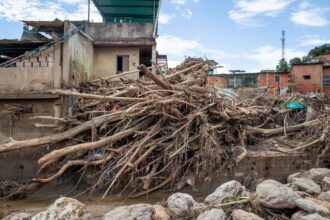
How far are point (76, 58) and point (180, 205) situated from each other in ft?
23.3

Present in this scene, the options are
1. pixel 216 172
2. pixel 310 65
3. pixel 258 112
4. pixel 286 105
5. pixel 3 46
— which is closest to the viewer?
pixel 216 172

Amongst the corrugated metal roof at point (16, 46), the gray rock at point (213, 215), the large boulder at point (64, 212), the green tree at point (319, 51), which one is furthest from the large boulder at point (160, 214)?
the green tree at point (319, 51)

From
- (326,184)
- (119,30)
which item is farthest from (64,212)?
(119,30)

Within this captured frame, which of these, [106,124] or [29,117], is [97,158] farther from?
[29,117]

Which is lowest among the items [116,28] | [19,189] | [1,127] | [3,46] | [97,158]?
[19,189]

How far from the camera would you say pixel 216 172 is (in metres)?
10.8

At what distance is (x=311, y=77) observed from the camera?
2652 centimetres

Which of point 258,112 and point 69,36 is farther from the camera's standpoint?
point 258,112

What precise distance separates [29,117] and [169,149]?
4362 mm

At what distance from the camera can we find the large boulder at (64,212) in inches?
275

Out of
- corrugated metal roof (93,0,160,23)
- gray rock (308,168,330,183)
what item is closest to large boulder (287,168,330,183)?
gray rock (308,168,330,183)

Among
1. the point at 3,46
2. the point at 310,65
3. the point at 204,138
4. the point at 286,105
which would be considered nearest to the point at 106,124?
the point at 204,138

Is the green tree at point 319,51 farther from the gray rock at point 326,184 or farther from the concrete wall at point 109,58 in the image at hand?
the gray rock at point 326,184

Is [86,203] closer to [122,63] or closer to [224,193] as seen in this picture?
[224,193]
